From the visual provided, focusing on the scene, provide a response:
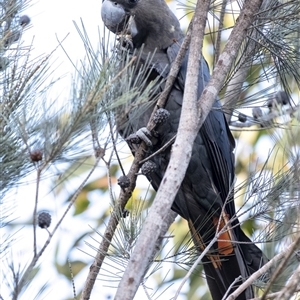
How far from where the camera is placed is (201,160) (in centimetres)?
245

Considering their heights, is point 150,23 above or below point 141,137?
above

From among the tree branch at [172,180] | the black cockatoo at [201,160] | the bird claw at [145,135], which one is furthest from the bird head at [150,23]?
the tree branch at [172,180]

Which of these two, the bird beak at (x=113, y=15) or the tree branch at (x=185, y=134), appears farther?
the bird beak at (x=113, y=15)

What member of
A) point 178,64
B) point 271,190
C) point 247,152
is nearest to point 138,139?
point 178,64

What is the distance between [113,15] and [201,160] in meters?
0.66

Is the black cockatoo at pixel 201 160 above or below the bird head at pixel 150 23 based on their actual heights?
below

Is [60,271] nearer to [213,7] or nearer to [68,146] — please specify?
[213,7]

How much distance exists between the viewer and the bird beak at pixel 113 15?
2.21 meters

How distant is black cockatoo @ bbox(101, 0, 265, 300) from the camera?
2.30 metres

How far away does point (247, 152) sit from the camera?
423 cm

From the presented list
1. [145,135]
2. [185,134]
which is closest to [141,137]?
[145,135]

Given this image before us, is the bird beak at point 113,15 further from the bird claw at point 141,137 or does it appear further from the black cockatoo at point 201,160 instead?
the bird claw at point 141,137

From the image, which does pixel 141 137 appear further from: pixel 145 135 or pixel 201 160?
pixel 201 160

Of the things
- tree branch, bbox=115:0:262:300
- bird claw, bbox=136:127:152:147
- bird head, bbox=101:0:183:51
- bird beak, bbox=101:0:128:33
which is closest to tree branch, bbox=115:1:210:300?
tree branch, bbox=115:0:262:300
